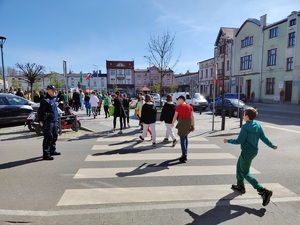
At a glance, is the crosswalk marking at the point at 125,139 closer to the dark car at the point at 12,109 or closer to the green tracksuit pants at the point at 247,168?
the green tracksuit pants at the point at 247,168

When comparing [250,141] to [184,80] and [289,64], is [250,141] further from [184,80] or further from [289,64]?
[184,80]

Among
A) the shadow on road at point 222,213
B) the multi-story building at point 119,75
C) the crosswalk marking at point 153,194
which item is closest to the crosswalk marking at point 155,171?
the crosswalk marking at point 153,194

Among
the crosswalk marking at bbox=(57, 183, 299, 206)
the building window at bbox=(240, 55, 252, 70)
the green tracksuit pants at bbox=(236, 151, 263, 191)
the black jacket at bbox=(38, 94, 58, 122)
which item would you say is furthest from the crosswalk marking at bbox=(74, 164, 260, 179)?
the building window at bbox=(240, 55, 252, 70)

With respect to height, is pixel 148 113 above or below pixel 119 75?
below

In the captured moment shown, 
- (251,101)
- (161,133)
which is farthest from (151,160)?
(251,101)

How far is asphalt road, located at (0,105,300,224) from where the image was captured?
3232 mm

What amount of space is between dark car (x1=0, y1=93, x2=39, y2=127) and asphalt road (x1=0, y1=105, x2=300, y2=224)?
3.98 meters

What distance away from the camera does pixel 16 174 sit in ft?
15.9

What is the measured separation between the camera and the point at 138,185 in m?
4.28

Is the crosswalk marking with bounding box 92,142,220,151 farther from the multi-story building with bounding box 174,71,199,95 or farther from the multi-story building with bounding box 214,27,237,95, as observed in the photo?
the multi-story building with bounding box 174,71,199,95

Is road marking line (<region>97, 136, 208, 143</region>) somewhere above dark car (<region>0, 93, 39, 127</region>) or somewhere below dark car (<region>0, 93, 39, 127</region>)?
below

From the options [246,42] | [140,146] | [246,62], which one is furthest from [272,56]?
[140,146]

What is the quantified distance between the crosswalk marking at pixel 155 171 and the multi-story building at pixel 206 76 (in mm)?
43661

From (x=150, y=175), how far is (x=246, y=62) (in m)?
37.0
